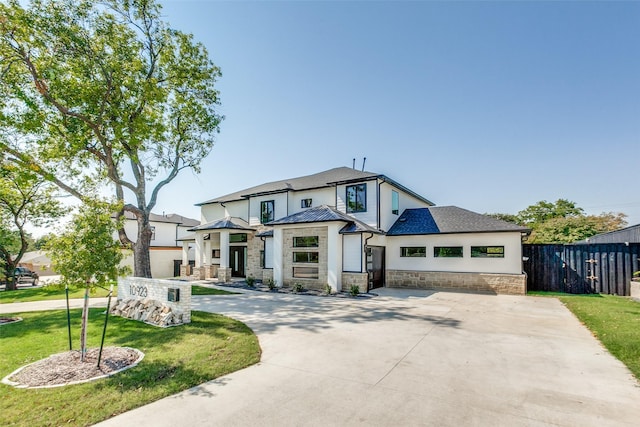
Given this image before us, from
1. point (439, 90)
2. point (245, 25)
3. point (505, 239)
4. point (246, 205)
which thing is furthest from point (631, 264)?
point (246, 205)

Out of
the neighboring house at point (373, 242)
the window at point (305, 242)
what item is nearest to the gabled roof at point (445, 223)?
the neighboring house at point (373, 242)

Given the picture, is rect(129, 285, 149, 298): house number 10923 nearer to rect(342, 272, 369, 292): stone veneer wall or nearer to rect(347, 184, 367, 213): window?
rect(342, 272, 369, 292): stone veneer wall

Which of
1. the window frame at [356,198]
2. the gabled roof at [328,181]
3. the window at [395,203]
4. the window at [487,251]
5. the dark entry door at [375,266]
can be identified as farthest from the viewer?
the window at [395,203]

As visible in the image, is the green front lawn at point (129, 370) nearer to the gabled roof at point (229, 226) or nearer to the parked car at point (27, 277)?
the gabled roof at point (229, 226)

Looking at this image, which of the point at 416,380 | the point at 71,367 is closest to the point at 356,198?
the point at 416,380

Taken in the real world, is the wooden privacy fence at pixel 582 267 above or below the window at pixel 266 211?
below

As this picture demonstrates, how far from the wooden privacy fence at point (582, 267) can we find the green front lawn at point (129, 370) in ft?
48.4

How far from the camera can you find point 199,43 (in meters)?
15.4

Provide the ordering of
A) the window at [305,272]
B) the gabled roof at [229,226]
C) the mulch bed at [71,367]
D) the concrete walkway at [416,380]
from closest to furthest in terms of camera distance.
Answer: the concrete walkway at [416,380], the mulch bed at [71,367], the window at [305,272], the gabled roof at [229,226]

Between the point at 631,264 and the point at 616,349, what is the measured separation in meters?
10.4

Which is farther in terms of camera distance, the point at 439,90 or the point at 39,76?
the point at 439,90

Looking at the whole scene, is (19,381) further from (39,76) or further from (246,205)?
(246,205)

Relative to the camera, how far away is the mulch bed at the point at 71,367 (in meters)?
4.43

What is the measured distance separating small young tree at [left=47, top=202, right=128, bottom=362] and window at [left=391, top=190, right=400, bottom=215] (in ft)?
48.1
